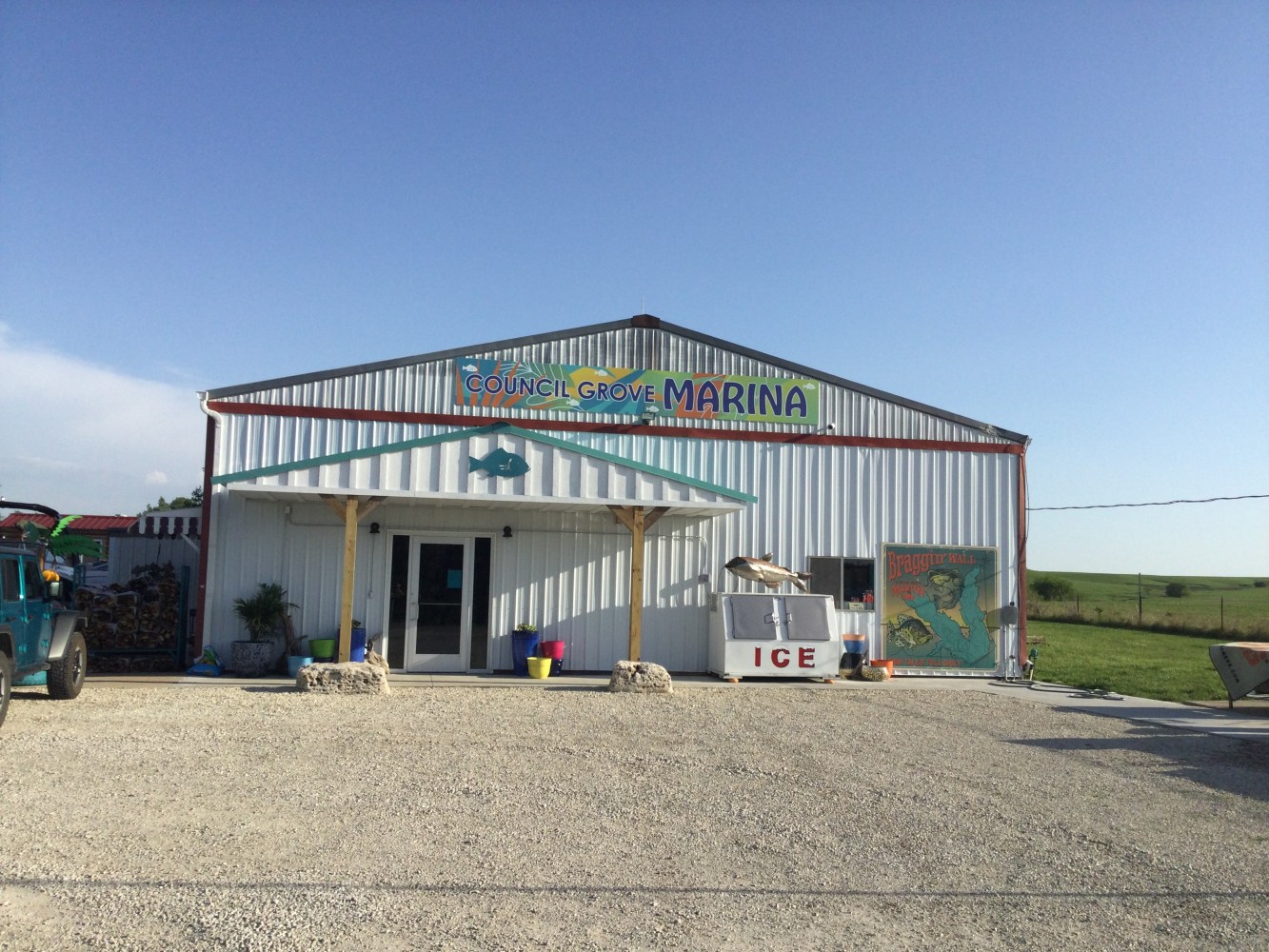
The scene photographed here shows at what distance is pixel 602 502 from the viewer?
15938 mm

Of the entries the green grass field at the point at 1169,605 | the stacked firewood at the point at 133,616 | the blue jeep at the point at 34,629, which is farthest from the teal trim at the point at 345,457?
the green grass field at the point at 1169,605

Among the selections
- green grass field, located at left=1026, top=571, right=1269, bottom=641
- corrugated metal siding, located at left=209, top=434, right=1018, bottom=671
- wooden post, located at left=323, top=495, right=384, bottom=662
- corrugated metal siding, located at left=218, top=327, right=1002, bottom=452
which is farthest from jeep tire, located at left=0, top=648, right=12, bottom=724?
green grass field, located at left=1026, top=571, right=1269, bottom=641

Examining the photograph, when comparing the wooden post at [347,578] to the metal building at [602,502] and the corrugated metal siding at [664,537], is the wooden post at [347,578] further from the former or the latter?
the corrugated metal siding at [664,537]

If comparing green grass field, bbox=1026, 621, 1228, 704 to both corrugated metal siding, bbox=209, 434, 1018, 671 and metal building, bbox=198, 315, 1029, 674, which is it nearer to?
metal building, bbox=198, 315, 1029, 674

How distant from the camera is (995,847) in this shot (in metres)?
6.78

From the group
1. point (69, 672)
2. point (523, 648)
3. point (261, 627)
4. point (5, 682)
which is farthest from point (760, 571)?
point (5, 682)

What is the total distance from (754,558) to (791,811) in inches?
426

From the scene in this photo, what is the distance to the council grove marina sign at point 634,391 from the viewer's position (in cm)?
1823

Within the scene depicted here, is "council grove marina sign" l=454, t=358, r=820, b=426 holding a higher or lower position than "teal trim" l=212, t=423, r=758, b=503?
higher

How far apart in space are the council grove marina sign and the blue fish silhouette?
2613mm

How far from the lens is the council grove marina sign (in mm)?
18234

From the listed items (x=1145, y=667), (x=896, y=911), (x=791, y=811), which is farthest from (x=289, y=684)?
(x=1145, y=667)

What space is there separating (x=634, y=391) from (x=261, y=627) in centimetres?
740

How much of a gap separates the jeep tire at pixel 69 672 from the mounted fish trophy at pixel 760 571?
9981 millimetres
